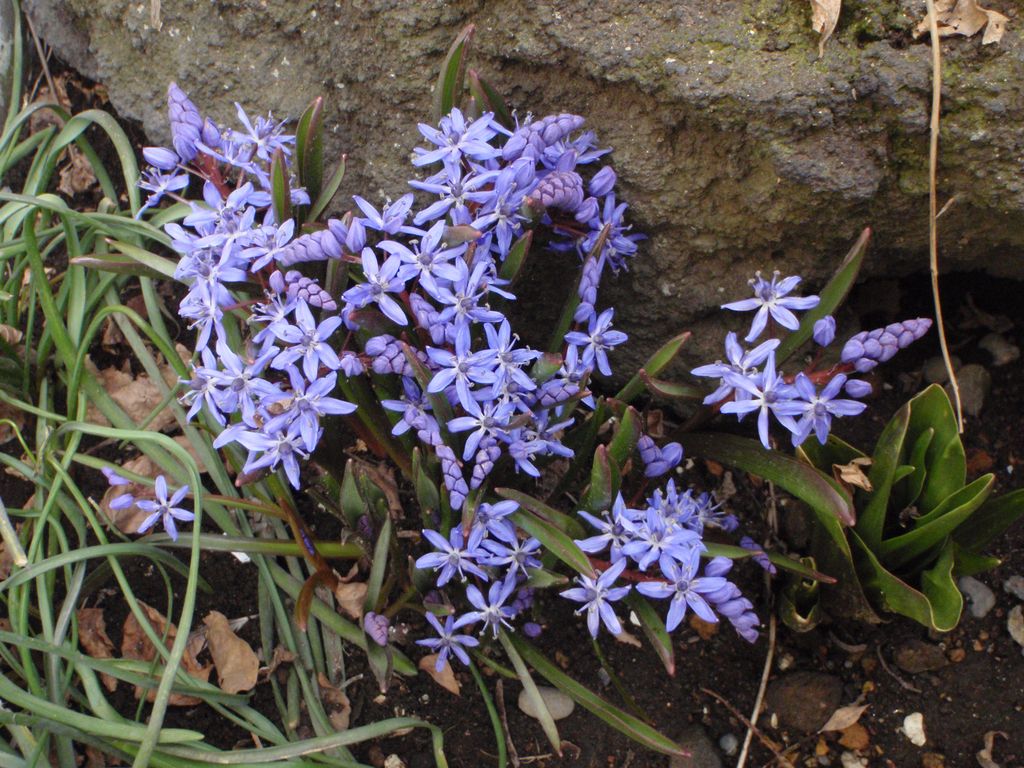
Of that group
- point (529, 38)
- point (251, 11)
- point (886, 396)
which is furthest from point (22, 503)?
point (886, 396)

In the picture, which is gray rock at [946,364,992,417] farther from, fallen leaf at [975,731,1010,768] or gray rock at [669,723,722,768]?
gray rock at [669,723,722,768]

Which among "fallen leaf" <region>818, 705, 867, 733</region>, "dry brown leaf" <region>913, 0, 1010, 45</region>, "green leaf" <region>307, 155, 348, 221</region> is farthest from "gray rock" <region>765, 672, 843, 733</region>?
"green leaf" <region>307, 155, 348, 221</region>

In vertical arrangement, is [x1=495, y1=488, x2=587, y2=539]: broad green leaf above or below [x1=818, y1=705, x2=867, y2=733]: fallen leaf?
above

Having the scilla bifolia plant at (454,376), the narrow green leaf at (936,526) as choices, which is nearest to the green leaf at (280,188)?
the scilla bifolia plant at (454,376)

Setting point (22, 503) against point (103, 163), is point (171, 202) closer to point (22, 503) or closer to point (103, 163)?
point (103, 163)

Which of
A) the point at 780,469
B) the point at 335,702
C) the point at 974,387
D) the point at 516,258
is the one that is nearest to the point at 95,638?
the point at 335,702

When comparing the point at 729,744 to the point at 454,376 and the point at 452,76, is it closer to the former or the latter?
the point at 454,376
